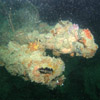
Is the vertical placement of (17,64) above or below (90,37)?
below

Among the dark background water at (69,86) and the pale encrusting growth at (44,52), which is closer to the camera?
the pale encrusting growth at (44,52)

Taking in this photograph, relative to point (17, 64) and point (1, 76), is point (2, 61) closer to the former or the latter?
point (17, 64)

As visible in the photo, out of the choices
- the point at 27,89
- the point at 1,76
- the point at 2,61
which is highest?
the point at 2,61

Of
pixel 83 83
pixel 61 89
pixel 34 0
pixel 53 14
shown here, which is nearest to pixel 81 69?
pixel 83 83

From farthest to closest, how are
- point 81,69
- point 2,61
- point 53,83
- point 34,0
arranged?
point 34,0, point 81,69, point 2,61, point 53,83

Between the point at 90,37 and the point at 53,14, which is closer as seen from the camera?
the point at 90,37

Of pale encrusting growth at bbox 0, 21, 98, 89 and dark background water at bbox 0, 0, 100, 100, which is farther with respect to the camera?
dark background water at bbox 0, 0, 100, 100

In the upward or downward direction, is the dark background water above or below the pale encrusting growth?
below

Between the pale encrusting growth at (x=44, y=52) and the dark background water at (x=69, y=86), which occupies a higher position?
the pale encrusting growth at (x=44, y=52)

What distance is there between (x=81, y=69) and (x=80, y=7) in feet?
35.3

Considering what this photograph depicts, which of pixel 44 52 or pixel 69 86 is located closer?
pixel 44 52

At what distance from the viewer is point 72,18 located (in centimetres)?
1336

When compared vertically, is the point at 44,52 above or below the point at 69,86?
above

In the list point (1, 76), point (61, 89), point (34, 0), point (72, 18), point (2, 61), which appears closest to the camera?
point (2, 61)
